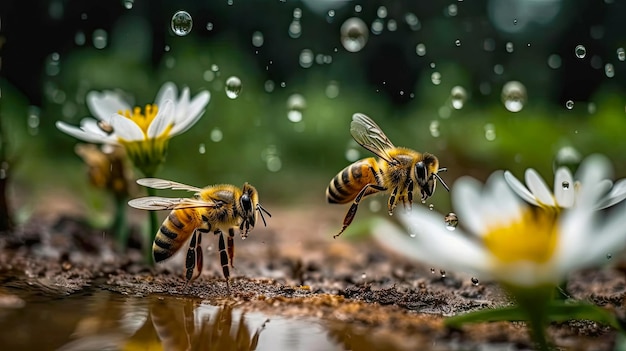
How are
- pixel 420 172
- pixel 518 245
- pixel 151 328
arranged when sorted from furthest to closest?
pixel 420 172 → pixel 151 328 → pixel 518 245

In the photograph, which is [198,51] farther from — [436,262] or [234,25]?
[436,262]

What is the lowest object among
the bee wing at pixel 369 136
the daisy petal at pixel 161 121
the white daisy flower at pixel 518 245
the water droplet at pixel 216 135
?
the white daisy flower at pixel 518 245

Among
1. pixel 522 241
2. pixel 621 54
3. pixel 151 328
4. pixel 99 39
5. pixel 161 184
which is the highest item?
pixel 621 54

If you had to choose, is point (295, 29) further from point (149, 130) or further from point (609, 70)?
point (149, 130)

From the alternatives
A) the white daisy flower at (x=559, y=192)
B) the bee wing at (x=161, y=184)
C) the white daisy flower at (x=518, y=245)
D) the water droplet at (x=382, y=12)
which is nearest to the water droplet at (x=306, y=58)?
the water droplet at (x=382, y=12)

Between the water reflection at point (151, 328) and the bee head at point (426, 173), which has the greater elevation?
the bee head at point (426, 173)

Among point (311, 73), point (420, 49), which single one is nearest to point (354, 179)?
point (420, 49)

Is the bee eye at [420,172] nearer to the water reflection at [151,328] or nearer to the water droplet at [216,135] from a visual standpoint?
the water reflection at [151,328]
